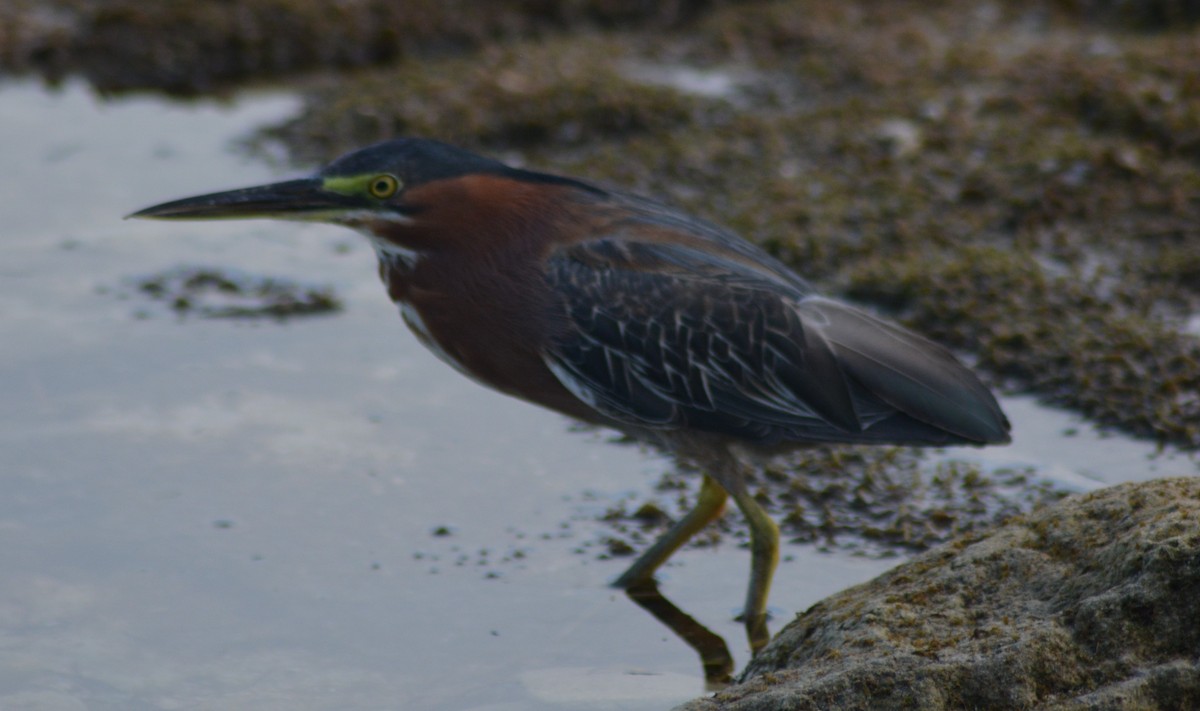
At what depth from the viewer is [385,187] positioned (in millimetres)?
4512

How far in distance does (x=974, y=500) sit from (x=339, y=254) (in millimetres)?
3215

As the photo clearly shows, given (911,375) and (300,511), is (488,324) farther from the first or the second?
(911,375)

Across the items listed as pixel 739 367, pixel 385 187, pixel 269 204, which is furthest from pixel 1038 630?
pixel 269 204

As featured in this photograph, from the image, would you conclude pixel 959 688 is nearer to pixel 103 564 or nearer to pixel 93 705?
pixel 93 705

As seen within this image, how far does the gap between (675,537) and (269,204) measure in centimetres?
158

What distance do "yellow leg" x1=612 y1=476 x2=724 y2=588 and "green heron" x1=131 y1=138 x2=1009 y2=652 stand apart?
198mm

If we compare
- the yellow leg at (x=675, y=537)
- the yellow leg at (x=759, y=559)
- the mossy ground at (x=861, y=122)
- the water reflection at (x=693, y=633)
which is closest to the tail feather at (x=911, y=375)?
the yellow leg at (x=759, y=559)

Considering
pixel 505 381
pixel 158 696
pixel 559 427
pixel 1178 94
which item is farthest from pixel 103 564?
pixel 1178 94

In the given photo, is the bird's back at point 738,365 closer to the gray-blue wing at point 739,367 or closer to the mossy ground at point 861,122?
the gray-blue wing at point 739,367

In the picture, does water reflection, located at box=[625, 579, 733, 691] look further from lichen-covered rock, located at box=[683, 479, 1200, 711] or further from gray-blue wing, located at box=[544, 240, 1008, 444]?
lichen-covered rock, located at box=[683, 479, 1200, 711]

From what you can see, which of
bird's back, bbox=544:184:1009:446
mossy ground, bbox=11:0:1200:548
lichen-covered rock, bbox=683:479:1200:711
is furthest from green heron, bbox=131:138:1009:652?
lichen-covered rock, bbox=683:479:1200:711

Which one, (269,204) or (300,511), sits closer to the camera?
(269,204)

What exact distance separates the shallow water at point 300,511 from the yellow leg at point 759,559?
0.09 metres

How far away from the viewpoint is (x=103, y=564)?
4.69 meters
